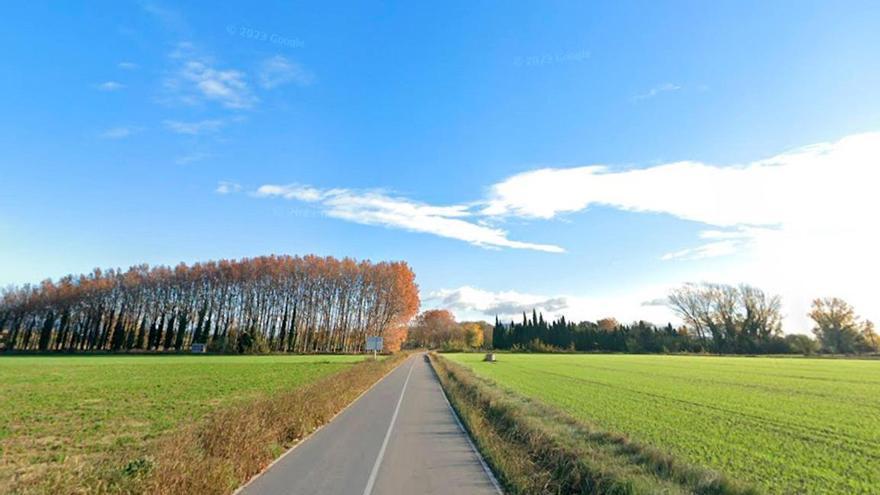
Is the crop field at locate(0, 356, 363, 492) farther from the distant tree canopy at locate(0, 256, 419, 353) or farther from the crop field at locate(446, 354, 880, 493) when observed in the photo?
the distant tree canopy at locate(0, 256, 419, 353)

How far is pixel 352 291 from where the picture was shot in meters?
92.5

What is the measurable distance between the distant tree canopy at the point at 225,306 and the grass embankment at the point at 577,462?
77629 millimetres

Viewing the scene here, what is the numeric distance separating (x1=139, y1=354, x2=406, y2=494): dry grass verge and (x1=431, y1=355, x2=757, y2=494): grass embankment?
4880mm

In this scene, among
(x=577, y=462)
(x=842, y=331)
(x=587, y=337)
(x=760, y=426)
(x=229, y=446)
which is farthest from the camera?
(x=587, y=337)

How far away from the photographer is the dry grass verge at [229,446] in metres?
6.43

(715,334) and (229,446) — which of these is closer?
(229,446)

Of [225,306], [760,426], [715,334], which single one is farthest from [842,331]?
[225,306]

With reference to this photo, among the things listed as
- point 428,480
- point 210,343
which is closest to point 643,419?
point 428,480

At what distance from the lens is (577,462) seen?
8438mm

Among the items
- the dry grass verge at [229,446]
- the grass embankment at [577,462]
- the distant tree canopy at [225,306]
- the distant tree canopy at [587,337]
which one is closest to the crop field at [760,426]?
the grass embankment at [577,462]

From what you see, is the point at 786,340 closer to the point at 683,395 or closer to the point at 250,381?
the point at 683,395

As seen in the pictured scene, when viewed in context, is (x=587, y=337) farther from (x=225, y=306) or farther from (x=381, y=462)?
(x=381, y=462)

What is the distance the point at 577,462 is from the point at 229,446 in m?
6.84

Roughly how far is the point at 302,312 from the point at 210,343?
18703mm
